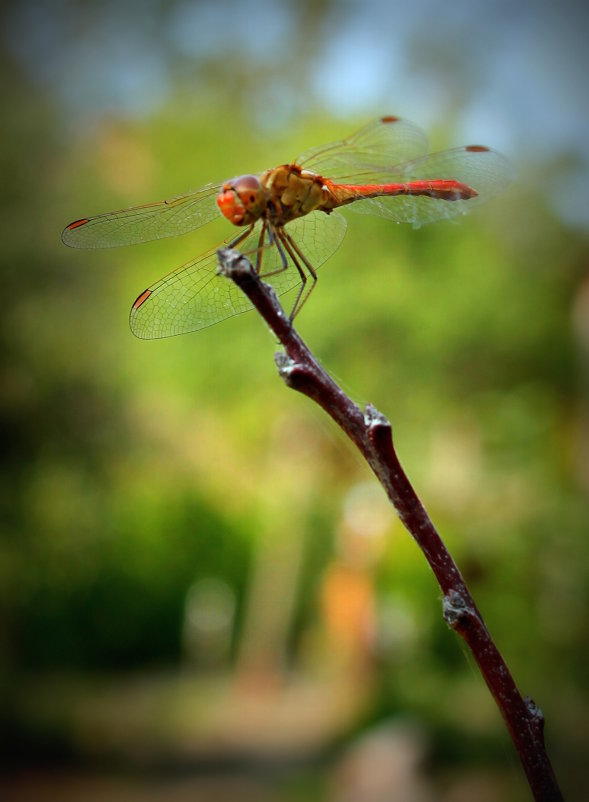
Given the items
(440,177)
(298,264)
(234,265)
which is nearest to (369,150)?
(440,177)

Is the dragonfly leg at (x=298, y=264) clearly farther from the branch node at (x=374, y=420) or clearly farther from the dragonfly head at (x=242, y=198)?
the branch node at (x=374, y=420)

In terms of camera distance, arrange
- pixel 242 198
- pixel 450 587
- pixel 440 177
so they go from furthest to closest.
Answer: pixel 440 177 < pixel 242 198 < pixel 450 587

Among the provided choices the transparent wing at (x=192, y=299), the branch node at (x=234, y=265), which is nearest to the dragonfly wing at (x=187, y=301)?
the transparent wing at (x=192, y=299)

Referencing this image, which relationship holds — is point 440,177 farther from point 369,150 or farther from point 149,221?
point 149,221

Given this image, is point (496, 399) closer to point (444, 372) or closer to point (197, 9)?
point (444, 372)

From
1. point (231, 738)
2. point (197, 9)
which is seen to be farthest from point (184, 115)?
point (231, 738)
